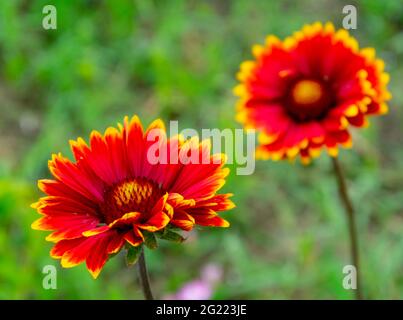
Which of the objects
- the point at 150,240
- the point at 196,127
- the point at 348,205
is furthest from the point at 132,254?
the point at 196,127

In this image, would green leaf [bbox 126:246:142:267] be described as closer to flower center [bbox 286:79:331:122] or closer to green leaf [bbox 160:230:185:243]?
green leaf [bbox 160:230:185:243]

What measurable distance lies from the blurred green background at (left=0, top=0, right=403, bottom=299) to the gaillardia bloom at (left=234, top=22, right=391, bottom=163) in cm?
49

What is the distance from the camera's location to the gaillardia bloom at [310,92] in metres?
1.28

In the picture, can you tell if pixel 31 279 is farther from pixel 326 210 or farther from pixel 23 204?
pixel 326 210

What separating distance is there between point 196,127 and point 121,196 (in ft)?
3.87

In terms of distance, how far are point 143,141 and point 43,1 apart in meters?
1.57

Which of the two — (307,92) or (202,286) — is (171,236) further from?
(202,286)

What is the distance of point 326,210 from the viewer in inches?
73.2

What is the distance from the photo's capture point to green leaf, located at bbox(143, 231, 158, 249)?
3.02ft

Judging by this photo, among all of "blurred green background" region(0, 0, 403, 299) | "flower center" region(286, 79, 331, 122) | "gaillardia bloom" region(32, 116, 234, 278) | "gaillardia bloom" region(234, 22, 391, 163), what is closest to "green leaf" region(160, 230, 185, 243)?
"gaillardia bloom" region(32, 116, 234, 278)

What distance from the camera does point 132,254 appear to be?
93 cm
